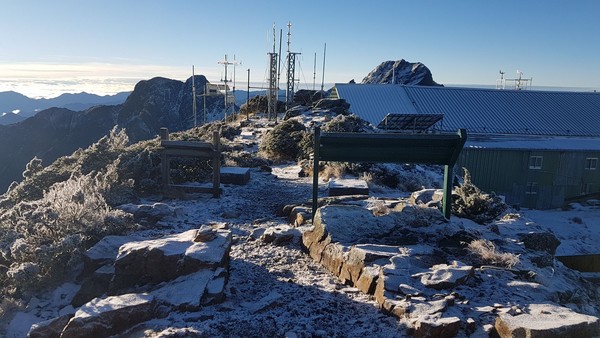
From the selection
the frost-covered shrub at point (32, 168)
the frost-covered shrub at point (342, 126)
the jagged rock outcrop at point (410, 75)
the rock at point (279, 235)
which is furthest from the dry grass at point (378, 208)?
the jagged rock outcrop at point (410, 75)

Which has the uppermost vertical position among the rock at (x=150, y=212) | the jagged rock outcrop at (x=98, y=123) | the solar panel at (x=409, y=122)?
the solar panel at (x=409, y=122)

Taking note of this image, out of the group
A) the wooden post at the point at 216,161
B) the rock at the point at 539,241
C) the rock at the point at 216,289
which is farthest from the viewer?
the wooden post at the point at 216,161

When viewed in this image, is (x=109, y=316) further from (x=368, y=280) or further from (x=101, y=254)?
(x=368, y=280)

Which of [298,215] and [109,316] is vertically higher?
[298,215]

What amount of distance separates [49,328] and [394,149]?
5253mm

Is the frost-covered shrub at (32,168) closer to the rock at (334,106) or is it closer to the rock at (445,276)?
the rock at (445,276)

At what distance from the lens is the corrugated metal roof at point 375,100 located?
31.4m

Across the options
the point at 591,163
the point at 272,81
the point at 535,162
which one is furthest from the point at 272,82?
the point at 591,163

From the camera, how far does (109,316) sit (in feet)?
14.3

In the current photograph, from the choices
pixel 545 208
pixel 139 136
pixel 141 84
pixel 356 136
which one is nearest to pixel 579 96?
pixel 545 208

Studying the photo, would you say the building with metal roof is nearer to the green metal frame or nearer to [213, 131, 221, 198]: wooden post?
[213, 131, 221, 198]: wooden post

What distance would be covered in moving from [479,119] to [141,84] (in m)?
87.3

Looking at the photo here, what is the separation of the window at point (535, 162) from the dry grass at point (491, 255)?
2278 cm

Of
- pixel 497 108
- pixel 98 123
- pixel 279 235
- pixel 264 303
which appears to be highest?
pixel 497 108
